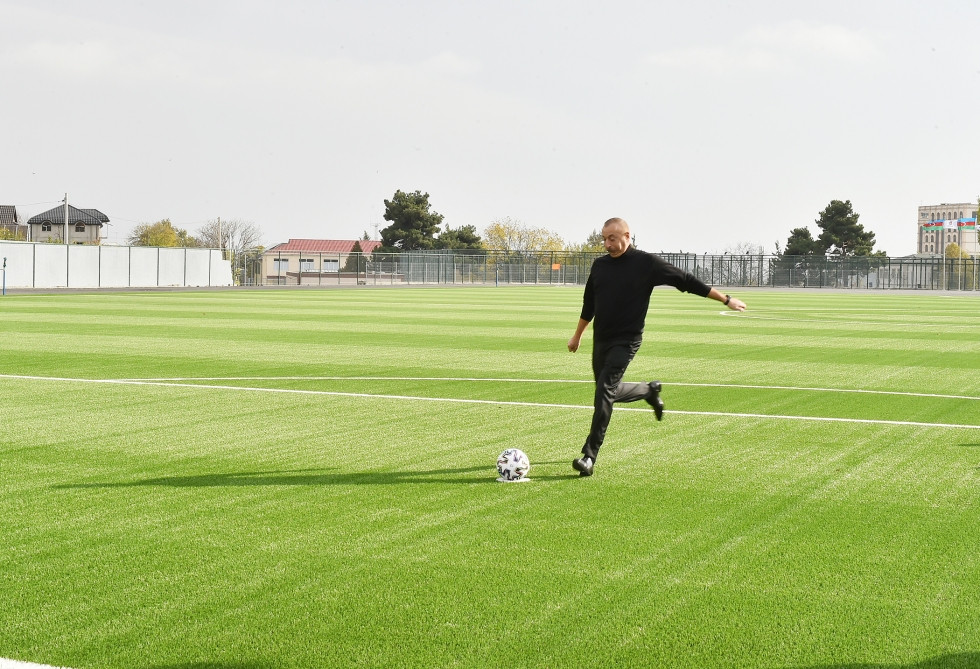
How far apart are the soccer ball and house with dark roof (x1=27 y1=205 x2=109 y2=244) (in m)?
129

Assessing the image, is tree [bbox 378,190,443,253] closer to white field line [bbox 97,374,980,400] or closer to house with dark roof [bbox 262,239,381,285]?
house with dark roof [bbox 262,239,381,285]

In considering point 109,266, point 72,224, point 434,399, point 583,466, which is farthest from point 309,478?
point 72,224

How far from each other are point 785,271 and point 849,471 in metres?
88.7

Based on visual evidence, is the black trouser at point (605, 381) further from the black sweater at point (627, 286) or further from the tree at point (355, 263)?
the tree at point (355, 263)

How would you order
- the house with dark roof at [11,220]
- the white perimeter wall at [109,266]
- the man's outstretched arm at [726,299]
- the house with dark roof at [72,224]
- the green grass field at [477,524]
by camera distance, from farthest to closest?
the house with dark roof at [11,220], the house with dark roof at [72,224], the white perimeter wall at [109,266], the man's outstretched arm at [726,299], the green grass field at [477,524]

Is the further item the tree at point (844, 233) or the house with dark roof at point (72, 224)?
the house with dark roof at point (72, 224)

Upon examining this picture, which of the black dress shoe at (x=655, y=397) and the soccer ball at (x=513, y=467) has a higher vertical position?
the black dress shoe at (x=655, y=397)

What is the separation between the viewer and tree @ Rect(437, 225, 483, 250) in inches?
4675

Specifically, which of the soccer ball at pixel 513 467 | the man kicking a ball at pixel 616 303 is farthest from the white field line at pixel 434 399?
the soccer ball at pixel 513 467

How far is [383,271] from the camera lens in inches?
3647

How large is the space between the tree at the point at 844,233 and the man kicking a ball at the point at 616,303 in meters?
108

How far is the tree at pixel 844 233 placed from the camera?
110500mm

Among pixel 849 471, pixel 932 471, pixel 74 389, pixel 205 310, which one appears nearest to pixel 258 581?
pixel 849 471

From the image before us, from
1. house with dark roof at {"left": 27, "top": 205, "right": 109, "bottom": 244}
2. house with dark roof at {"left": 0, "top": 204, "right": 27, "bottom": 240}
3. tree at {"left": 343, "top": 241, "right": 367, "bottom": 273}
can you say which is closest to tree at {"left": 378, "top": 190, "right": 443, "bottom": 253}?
tree at {"left": 343, "top": 241, "right": 367, "bottom": 273}
